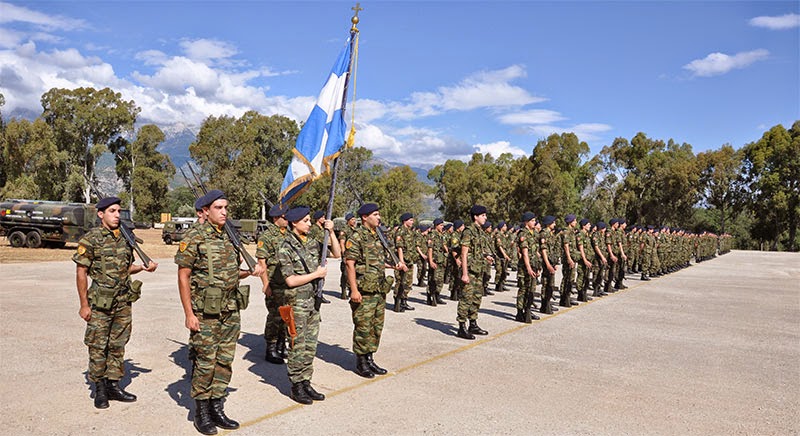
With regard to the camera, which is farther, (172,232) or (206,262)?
(172,232)

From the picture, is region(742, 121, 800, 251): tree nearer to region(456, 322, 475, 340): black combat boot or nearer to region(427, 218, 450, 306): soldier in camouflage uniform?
region(427, 218, 450, 306): soldier in camouflage uniform

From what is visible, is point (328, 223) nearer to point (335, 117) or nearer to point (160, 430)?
point (335, 117)

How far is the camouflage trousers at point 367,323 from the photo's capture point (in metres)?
6.32

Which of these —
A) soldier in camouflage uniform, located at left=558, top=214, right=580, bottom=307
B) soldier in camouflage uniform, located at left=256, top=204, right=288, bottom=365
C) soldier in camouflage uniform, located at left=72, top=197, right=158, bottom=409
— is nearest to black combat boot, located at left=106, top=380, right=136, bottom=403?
soldier in camouflage uniform, located at left=72, top=197, right=158, bottom=409

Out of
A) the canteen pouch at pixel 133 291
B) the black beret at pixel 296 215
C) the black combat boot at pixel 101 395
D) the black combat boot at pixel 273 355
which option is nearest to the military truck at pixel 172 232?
the black combat boot at pixel 273 355

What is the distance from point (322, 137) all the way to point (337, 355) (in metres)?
2.90

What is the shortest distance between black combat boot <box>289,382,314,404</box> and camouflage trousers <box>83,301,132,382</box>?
1664 mm

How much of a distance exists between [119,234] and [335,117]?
2.70m

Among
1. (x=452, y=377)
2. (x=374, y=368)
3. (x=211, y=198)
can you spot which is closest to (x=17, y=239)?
(x=374, y=368)

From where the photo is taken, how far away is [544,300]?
36.8 ft

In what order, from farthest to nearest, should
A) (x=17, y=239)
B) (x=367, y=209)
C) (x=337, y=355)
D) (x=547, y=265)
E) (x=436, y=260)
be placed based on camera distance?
(x=17, y=239) < (x=436, y=260) < (x=547, y=265) < (x=337, y=355) < (x=367, y=209)

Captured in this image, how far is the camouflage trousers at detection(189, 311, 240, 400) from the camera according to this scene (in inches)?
182

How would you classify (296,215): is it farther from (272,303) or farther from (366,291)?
(272,303)

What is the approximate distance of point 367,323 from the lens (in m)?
6.32
